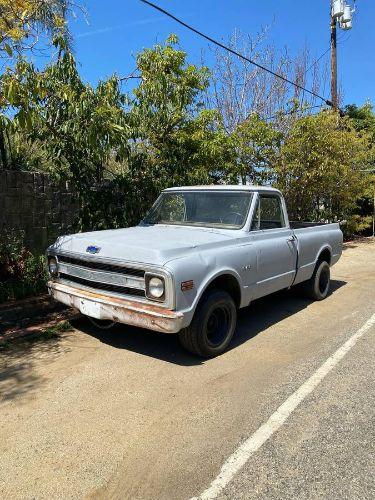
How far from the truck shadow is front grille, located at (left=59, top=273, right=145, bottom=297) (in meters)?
0.80

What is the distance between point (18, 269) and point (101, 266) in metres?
2.46

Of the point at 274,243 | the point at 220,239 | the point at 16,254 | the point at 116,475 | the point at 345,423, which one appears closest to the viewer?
the point at 116,475

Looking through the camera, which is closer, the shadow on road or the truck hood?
the shadow on road

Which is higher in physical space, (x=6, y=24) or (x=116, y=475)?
(x=6, y=24)

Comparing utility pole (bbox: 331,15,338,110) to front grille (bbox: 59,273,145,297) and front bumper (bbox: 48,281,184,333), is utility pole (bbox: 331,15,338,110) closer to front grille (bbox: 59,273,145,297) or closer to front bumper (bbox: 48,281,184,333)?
front grille (bbox: 59,273,145,297)

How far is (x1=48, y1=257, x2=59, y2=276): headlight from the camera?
17.2 feet

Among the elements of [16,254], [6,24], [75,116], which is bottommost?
[16,254]

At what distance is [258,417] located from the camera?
139 inches

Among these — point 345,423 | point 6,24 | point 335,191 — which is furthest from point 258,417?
point 335,191

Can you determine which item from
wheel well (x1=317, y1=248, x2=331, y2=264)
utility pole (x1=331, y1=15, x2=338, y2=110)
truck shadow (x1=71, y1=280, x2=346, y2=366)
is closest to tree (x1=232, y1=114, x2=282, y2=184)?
wheel well (x1=317, y1=248, x2=331, y2=264)

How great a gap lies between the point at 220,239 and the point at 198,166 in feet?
17.2

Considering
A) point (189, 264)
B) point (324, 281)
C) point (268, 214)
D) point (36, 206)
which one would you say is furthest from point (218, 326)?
point (36, 206)

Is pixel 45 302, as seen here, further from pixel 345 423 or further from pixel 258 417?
pixel 345 423

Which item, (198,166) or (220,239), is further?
(198,166)
